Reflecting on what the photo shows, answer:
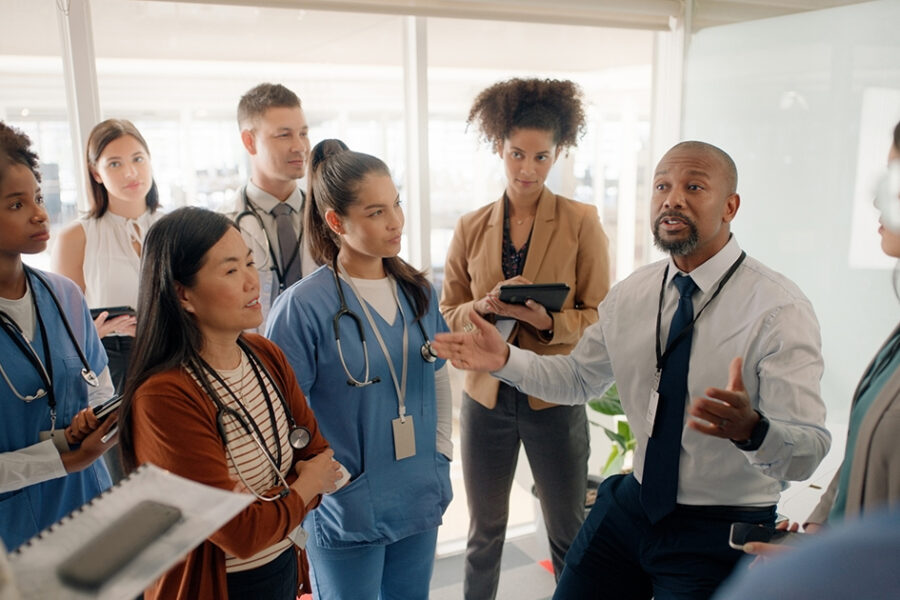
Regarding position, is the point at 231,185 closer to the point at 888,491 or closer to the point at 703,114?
the point at 703,114

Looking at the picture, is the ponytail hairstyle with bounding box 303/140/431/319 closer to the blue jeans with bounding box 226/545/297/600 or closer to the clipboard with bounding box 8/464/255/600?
the blue jeans with bounding box 226/545/297/600

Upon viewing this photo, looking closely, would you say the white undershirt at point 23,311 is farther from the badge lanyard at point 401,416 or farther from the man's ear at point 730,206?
the man's ear at point 730,206

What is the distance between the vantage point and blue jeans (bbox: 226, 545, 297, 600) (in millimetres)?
1528

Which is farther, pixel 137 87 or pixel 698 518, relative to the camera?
pixel 137 87

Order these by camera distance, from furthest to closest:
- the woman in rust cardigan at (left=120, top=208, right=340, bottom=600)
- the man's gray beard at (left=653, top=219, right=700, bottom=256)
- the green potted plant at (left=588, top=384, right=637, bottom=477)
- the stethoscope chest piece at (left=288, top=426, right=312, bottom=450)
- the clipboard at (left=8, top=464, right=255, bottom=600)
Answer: the green potted plant at (left=588, top=384, right=637, bottom=477) → the man's gray beard at (left=653, top=219, right=700, bottom=256) → the stethoscope chest piece at (left=288, top=426, right=312, bottom=450) → the woman in rust cardigan at (left=120, top=208, right=340, bottom=600) → the clipboard at (left=8, top=464, right=255, bottom=600)

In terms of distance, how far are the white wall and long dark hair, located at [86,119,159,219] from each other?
2.94 meters

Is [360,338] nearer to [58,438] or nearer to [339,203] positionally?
[339,203]

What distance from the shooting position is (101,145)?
8.56ft

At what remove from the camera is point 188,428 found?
139cm

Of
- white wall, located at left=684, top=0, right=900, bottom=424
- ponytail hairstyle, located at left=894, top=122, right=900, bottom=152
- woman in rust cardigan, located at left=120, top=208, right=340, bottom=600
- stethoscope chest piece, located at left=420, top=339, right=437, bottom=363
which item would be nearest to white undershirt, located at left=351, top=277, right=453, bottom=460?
stethoscope chest piece, located at left=420, top=339, right=437, bottom=363

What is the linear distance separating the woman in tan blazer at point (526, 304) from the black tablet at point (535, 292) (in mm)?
65

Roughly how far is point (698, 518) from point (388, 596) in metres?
0.95

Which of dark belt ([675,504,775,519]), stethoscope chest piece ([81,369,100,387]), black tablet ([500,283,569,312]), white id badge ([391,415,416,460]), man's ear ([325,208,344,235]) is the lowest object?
dark belt ([675,504,775,519])

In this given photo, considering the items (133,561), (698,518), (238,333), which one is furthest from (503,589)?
(133,561)
